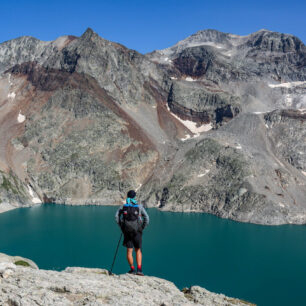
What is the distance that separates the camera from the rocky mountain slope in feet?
336

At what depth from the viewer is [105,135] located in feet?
409

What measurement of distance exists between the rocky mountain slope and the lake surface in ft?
38.3

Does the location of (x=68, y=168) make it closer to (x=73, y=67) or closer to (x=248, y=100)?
(x=73, y=67)

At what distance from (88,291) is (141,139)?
381 feet

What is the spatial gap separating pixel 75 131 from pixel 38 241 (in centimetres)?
6330

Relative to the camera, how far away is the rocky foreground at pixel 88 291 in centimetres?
1149

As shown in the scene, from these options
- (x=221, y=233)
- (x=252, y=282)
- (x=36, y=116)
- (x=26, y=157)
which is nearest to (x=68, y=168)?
(x=26, y=157)

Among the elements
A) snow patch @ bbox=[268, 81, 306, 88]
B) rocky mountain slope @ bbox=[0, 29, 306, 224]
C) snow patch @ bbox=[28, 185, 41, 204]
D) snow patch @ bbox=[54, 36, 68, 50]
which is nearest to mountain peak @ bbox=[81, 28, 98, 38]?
rocky mountain slope @ bbox=[0, 29, 306, 224]

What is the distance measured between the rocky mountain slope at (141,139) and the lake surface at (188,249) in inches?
460

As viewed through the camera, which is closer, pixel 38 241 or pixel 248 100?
pixel 38 241

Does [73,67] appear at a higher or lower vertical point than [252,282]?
higher

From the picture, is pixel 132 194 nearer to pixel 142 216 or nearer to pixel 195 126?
pixel 142 216

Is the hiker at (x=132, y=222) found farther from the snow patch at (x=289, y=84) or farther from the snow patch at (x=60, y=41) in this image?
the snow patch at (x=289, y=84)

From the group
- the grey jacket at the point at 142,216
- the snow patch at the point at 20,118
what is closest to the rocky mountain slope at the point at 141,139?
the snow patch at the point at 20,118
